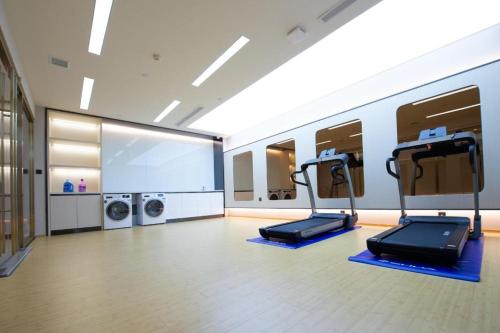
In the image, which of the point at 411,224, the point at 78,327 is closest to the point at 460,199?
the point at 411,224

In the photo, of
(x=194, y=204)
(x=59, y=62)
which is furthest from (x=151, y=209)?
(x=59, y=62)

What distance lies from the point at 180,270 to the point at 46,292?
3.61ft

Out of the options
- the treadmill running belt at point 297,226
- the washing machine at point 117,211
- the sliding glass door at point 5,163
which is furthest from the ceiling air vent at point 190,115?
the treadmill running belt at point 297,226

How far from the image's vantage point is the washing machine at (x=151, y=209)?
6.87 meters

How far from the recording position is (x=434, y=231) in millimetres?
2971

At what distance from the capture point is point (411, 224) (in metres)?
3.55

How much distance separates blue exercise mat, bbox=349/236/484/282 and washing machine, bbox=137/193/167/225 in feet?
19.3

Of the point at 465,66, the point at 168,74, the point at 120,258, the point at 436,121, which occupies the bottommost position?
the point at 120,258

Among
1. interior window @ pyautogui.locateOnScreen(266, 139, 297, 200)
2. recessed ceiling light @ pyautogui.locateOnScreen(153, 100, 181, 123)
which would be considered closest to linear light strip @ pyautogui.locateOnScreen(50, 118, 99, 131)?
recessed ceiling light @ pyautogui.locateOnScreen(153, 100, 181, 123)

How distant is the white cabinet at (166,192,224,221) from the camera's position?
296 inches

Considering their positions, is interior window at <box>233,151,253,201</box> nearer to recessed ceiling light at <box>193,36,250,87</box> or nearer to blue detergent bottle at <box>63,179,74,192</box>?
recessed ceiling light at <box>193,36,250,87</box>

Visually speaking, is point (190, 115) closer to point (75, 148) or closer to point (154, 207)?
point (154, 207)

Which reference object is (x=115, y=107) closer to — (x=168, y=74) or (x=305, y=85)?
(x=168, y=74)

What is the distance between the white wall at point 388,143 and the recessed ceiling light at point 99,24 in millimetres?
4467
